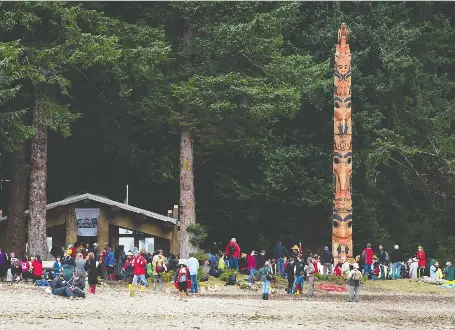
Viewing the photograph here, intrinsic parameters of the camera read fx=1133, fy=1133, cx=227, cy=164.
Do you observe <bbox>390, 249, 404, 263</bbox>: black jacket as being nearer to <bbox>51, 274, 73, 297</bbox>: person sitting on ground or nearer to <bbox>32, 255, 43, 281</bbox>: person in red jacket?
<bbox>32, 255, 43, 281</bbox>: person in red jacket

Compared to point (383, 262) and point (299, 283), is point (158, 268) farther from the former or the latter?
point (383, 262)

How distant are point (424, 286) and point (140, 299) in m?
15.9

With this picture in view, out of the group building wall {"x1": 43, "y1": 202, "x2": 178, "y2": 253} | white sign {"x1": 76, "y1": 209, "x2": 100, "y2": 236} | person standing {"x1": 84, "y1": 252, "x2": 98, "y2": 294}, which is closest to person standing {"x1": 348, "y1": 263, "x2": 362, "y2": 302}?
person standing {"x1": 84, "y1": 252, "x2": 98, "y2": 294}

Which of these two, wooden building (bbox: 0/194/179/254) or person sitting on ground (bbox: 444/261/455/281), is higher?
wooden building (bbox: 0/194/179/254)

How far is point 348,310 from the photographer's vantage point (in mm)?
36250

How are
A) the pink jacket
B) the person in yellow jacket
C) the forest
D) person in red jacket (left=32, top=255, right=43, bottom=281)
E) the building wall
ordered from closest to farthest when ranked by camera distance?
the person in yellow jacket < person in red jacket (left=32, top=255, right=43, bottom=281) < the pink jacket < the forest < the building wall

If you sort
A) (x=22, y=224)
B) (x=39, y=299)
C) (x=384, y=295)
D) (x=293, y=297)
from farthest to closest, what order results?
(x=22, y=224), (x=384, y=295), (x=293, y=297), (x=39, y=299)

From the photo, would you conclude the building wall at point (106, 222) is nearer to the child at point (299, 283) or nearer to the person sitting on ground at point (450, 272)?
the child at point (299, 283)

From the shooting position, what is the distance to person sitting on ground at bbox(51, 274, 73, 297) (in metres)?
36.7

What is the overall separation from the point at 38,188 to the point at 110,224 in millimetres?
5286

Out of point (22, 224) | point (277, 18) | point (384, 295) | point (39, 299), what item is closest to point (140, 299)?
point (39, 299)

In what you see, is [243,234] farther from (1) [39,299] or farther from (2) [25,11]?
(1) [39,299]

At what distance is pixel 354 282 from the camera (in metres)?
39.4

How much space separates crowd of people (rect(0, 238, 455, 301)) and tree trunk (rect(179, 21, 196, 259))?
90.2 inches
